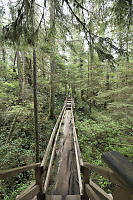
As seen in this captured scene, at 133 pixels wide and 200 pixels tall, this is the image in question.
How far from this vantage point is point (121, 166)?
0.73 meters

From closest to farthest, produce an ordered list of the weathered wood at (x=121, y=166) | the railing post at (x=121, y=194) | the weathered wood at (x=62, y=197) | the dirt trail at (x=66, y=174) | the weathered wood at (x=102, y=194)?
the weathered wood at (x=121, y=166), the railing post at (x=121, y=194), the weathered wood at (x=102, y=194), the weathered wood at (x=62, y=197), the dirt trail at (x=66, y=174)

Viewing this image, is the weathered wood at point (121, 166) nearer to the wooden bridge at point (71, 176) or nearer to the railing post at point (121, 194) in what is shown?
the wooden bridge at point (71, 176)

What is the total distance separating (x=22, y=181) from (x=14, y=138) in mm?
2534

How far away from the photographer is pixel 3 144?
5.55 m

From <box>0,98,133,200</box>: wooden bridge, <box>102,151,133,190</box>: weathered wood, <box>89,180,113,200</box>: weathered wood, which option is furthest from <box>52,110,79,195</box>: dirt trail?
<box>102,151,133,190</box>: weathered wood

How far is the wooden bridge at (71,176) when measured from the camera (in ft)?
2.43

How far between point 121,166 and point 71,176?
2.88 m

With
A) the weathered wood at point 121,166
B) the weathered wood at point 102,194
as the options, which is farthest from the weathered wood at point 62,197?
the weathered wood at point 121,166

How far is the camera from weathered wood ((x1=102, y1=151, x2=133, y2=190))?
2.06 feet

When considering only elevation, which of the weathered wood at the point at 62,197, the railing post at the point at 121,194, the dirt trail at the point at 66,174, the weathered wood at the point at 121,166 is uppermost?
the weathered wood at the point at 121,166

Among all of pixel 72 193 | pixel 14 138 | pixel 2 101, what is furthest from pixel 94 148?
pixel 2 101

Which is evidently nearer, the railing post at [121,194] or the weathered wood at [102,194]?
the railing post at [121,194]

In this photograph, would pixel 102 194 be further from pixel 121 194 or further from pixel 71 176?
pixel 71 176

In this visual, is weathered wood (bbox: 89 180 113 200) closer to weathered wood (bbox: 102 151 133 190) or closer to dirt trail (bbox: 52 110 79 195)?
weathered wood (bbox: 102 151 133 190)
